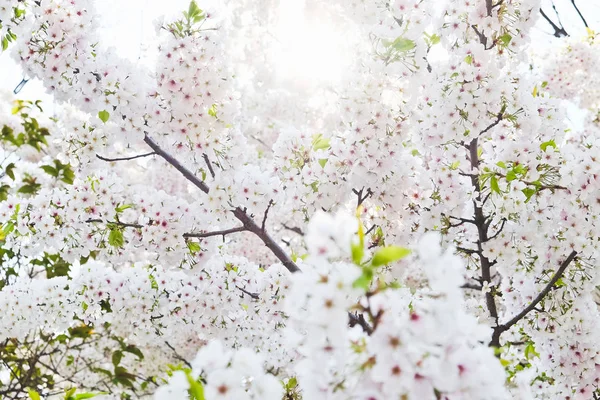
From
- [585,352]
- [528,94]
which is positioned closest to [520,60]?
[528,94]

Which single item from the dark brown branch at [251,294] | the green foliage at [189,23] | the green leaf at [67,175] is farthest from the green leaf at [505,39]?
the green leaf at [67,175]

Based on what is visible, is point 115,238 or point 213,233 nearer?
point 213,233

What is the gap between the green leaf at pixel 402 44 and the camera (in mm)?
3455

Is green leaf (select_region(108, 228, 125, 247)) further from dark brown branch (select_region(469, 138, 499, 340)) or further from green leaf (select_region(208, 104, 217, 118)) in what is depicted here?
dark brown branch (select_region(469, 138, 499, 340))

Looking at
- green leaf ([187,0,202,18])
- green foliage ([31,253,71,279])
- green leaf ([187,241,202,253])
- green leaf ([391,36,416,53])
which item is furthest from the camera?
green foliage ([31,253,71,279])

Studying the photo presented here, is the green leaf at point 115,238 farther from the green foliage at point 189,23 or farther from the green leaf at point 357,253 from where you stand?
the green leaf at point 357,253

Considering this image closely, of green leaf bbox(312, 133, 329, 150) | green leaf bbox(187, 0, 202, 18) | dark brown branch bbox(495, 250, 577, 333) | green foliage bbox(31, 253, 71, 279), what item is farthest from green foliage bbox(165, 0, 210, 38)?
green foliage bbox(31, 253, 71, 279)

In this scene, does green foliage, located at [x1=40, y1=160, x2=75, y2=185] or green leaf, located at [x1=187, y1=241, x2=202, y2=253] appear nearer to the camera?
green leaf, located at [x1=187, y1=241, x2=202, y2=253]

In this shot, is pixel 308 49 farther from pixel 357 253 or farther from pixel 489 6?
pixel 357 253

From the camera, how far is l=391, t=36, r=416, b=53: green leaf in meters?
3.46

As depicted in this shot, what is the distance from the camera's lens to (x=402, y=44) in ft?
11.4

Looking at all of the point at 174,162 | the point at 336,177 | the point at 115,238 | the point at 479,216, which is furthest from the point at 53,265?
the point at 479,216

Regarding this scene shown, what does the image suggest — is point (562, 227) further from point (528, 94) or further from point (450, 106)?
point (450, 106)

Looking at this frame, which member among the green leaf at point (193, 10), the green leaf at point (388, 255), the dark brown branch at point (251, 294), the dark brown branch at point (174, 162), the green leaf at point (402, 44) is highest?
the green leaf at point (402, 44)
